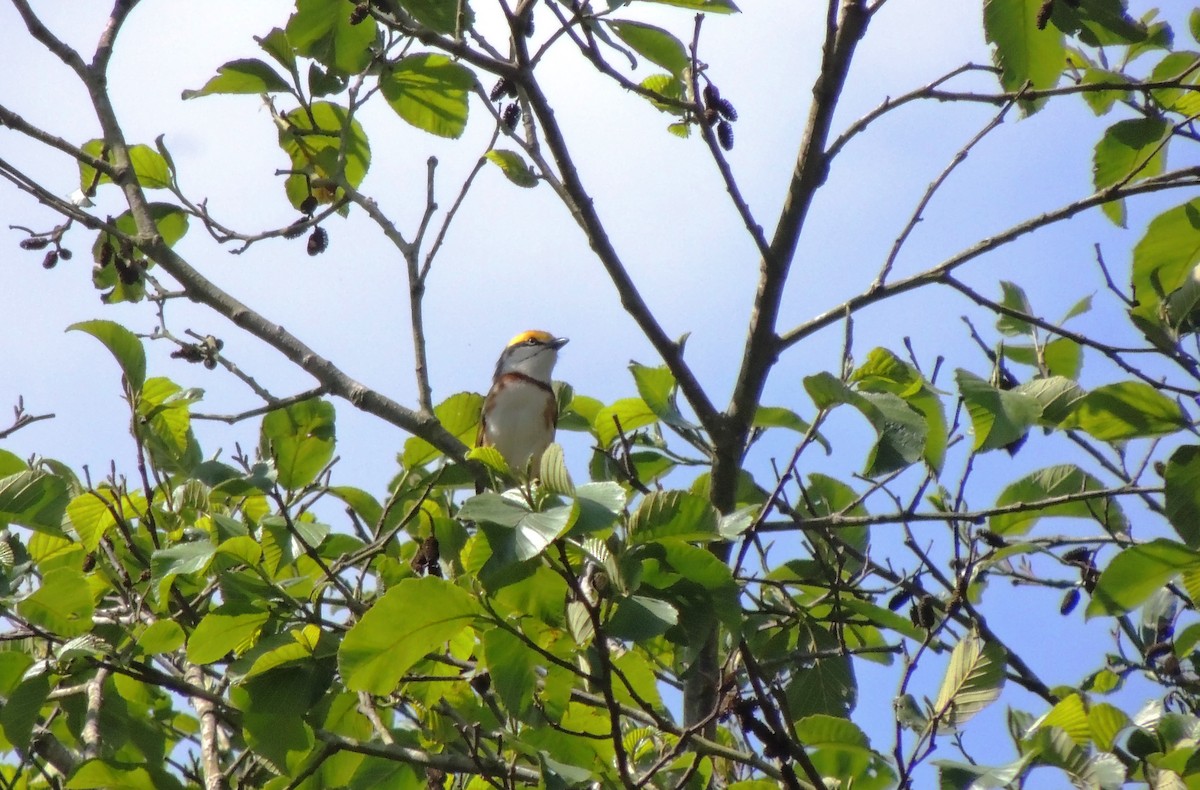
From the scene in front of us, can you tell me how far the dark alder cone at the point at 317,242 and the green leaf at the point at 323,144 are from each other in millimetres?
132

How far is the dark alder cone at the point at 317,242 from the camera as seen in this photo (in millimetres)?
4145

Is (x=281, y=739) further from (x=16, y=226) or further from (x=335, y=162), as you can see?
(x=16, y=226)

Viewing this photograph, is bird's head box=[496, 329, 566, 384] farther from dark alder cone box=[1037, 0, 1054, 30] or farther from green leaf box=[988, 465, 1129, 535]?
dark alder cone box=[1037, 0, 1054, 30]

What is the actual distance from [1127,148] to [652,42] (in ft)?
4.53

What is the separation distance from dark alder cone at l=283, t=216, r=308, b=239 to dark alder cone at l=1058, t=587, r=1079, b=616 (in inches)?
116

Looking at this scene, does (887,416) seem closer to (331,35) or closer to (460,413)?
(460,413)

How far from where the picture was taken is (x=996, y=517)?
138 inches

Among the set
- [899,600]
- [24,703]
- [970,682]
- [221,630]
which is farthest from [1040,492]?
[24,703]

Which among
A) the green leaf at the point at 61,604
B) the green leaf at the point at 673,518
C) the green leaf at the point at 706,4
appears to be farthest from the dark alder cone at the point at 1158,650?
the green leaf at the point at 61,604

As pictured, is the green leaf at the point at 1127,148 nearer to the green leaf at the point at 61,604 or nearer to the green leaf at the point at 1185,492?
the green leaf at the point at 1185,492

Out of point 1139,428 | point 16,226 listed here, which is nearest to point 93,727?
point 16,226

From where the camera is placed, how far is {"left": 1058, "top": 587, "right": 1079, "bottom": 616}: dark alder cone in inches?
169

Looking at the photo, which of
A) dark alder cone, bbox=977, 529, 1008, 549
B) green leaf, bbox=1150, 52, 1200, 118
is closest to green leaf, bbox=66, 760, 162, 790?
dark alder cone, bbox=977, 529, 1008, 549

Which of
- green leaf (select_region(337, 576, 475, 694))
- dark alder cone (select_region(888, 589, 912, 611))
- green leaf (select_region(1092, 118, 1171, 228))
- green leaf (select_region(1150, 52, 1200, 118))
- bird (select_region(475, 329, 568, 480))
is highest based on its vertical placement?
bird (select_region(475, 329, 568, 480))
